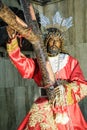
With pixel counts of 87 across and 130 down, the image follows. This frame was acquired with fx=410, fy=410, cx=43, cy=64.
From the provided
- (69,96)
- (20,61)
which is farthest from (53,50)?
(69,96)

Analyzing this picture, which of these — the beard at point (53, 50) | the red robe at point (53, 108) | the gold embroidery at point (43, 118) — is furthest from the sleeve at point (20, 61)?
→ the gold embroidery at point (43, 118)

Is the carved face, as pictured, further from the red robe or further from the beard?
the red robe

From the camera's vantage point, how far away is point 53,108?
12.2 ft

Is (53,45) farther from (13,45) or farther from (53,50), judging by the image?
(13,45)

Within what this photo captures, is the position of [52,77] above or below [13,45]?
below

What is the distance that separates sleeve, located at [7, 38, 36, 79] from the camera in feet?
11.8

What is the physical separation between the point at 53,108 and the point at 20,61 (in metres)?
0.53

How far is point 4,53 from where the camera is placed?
18.9 feet

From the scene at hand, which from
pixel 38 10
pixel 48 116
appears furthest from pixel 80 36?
pixel 48 116

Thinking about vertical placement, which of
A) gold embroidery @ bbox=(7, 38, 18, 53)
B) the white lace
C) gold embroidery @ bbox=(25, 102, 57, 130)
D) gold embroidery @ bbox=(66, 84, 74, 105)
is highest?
gold embroidery @ bbox=(7, 38, 18, 53)

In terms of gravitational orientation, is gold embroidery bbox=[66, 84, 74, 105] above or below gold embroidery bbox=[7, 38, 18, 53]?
below

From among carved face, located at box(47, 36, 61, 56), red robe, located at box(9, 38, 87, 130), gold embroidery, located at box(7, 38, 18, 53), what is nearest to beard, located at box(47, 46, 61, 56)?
carved face, located at box(47, 36, 61, 56)

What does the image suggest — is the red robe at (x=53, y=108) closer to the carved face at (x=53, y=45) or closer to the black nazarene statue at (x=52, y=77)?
the black nazarene statue at (x=52, y=77)

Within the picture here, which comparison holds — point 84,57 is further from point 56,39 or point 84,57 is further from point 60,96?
point 60,96
